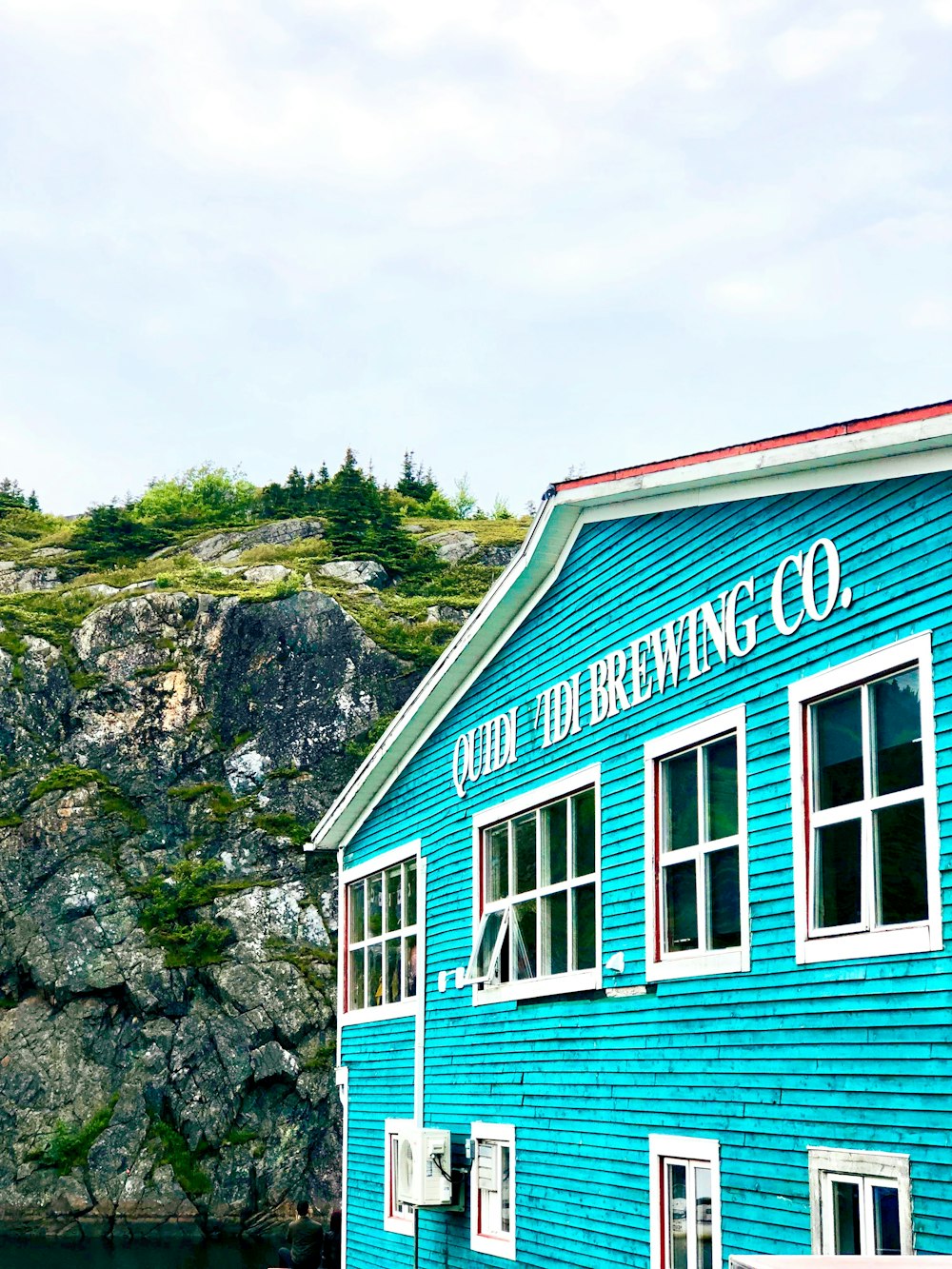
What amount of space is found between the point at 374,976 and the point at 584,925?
23.7ft

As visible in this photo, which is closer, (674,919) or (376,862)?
(674,919)

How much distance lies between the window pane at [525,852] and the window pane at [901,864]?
5.82 m

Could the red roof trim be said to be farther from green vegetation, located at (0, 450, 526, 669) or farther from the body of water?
green vegetation, located at (0, 450, 526, 669)

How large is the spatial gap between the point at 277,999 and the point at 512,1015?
2816 cm

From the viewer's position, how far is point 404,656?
163 ft

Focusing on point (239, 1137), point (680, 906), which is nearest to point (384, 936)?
point (680, 906)

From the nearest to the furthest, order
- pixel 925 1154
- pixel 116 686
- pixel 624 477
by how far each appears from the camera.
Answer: pixel 925 1154, pixel 624 477, pixel 116 686

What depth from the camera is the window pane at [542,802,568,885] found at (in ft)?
46.7

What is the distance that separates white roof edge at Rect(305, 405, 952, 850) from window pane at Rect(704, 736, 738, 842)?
207cm

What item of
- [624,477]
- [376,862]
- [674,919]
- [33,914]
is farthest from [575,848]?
[33,914]

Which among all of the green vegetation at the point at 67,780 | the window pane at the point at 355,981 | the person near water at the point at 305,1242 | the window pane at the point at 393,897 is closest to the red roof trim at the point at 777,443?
the window pane at the point at 393,897

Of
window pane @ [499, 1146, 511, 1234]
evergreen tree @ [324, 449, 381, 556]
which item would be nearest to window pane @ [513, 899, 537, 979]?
window pane @ [499, 1146, 511, 1234]

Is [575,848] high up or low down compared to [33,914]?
up

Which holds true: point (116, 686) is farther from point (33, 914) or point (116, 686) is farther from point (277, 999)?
point (277, 999)
